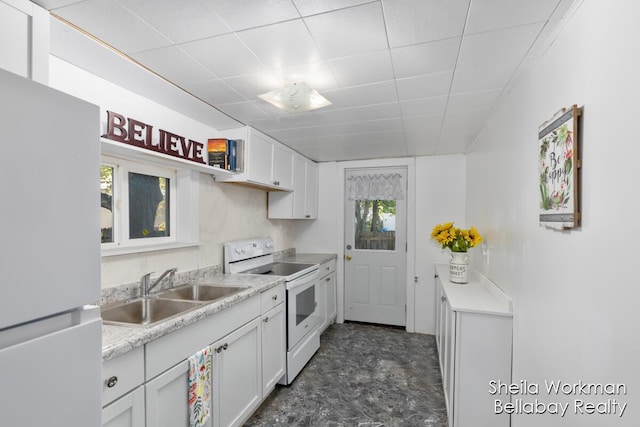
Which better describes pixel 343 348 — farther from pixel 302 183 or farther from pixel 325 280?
pixel 302 183

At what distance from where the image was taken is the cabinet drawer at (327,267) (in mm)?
3514

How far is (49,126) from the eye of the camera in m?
0.64


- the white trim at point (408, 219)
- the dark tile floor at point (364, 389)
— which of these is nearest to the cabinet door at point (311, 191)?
the white trim at point (408, 219)

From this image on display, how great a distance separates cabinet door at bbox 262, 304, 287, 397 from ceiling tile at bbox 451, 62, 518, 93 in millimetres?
1970

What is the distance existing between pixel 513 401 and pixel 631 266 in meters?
1.33

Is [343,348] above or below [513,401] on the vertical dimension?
below

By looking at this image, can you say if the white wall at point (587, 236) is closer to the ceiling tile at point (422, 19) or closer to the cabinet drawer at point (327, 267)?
the ceiling tile at point (422, 19)

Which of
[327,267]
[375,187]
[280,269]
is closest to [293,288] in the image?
[280,269]

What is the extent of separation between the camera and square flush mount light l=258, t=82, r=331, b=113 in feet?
5.60

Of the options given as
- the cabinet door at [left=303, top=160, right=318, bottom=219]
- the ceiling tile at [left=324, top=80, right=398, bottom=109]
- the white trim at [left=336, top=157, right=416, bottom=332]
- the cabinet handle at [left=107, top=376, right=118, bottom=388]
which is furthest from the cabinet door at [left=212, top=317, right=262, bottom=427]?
the white trim at [left=336, top=157, right=416, bottom=332]

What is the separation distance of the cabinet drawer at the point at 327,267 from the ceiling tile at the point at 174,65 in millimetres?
2344

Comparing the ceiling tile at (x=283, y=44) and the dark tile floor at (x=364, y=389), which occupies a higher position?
the ceiling tile at (x=283, y=44)

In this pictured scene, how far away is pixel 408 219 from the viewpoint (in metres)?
3.80

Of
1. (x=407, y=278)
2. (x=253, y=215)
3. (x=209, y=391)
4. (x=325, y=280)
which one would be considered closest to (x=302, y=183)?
(x=253, y=215)
